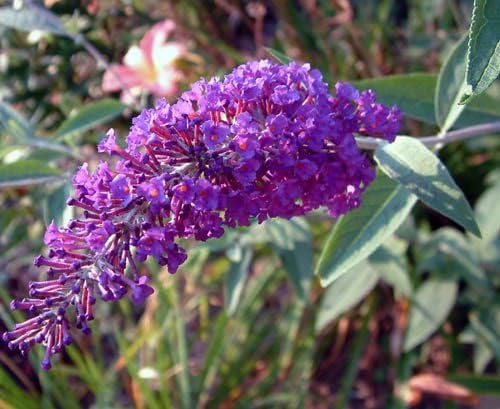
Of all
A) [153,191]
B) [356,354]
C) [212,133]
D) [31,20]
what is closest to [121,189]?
[153,191]

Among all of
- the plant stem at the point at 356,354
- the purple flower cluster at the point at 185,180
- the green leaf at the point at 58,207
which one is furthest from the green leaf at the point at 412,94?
the plant stem at the point at 356,354

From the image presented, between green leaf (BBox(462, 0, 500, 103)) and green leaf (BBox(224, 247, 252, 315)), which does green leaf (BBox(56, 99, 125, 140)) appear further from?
green leaf (BBox(462, 0, 500, 103))

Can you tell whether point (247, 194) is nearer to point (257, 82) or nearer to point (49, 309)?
point (257, 82)

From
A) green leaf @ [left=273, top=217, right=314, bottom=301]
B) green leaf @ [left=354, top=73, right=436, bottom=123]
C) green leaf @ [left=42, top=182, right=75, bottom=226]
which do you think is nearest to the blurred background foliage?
green leaf @ [left=273, top=217, right=314, bottom=301]

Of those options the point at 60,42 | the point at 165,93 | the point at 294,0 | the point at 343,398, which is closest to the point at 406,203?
the point at 343,398

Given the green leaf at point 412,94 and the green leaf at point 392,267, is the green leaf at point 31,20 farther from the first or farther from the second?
the green leaf at point 392,267

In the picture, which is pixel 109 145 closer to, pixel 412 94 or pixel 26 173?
pixel 26 173
